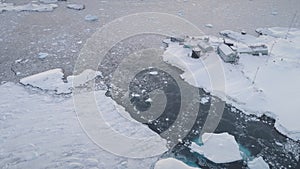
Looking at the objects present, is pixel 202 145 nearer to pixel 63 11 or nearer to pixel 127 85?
pixel 127 85

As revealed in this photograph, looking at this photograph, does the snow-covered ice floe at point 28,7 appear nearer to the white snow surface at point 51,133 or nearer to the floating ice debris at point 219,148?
the white snow surface at point 51,133

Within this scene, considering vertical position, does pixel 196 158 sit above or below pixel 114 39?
below

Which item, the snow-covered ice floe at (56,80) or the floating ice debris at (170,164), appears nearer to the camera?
the floating ice debris at (170,164)

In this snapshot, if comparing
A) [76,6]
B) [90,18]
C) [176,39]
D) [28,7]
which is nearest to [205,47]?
[176,39]

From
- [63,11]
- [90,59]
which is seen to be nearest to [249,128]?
[90,59]

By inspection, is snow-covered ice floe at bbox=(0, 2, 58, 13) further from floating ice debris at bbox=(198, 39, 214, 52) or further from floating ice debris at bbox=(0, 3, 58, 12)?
floating ice debris at bbox=(198, 39, 214, 52)

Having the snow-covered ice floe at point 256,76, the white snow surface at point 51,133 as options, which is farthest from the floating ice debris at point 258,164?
the white snow surface at point 51,133
